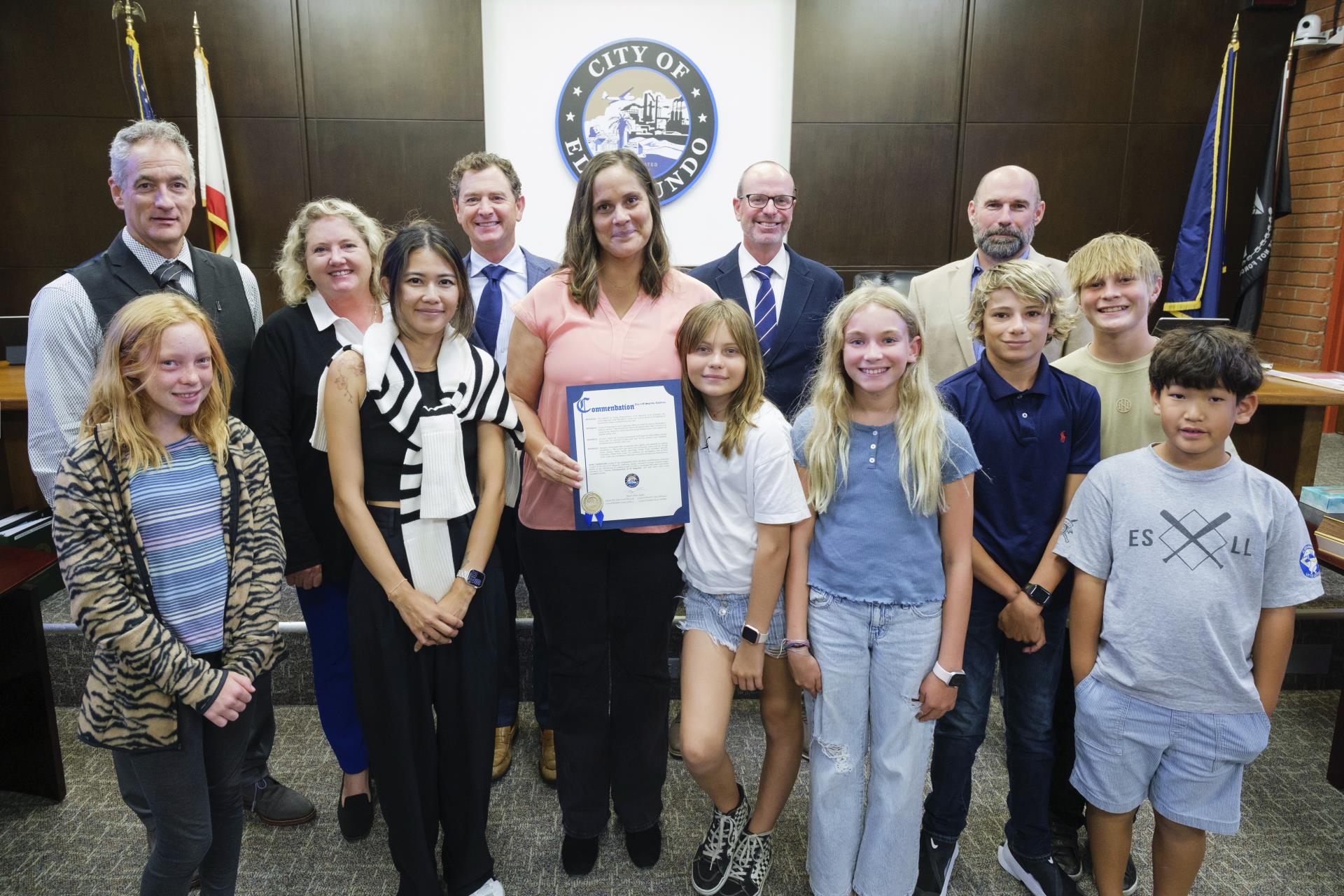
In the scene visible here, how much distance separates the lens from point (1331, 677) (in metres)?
2.92

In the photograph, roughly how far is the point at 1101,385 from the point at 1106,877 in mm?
1114

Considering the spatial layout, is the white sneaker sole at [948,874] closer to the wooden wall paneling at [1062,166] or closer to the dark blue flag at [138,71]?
the wooden wall paneling at [1062,166]

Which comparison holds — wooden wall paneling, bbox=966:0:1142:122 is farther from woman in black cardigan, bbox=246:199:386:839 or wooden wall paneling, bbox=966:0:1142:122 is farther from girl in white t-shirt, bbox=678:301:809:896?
woman in black cardigan, bbox=246:199:386:839

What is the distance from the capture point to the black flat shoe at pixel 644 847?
198 centimetres

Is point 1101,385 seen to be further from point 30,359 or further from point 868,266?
point 868,266

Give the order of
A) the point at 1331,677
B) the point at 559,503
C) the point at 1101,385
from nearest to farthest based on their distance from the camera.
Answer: the point at 559,503
the point at 1101,385
the point at 1331,677

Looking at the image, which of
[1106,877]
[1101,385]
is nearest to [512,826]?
[1106,877]

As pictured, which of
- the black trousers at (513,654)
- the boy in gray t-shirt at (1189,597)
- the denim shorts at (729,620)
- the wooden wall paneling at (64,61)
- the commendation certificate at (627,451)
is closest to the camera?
the boy in gray t-shirt at (1189,597)

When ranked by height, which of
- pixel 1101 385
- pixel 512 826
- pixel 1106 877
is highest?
pixel 1101 385

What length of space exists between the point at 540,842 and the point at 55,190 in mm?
4953

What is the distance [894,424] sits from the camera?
5.53ft

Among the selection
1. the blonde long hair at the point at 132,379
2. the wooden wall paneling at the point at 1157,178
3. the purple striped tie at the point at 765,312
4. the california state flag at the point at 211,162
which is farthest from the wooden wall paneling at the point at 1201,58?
the california state flag at the point at 211,162

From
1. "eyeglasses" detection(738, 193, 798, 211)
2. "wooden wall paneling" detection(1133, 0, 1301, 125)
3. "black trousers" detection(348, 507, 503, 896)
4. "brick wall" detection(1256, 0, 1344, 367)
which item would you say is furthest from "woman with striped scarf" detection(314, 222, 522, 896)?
"brick wall" detection(1256, 0, 1344, 367)

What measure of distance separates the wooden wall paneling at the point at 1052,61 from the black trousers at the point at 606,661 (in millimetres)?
4164
